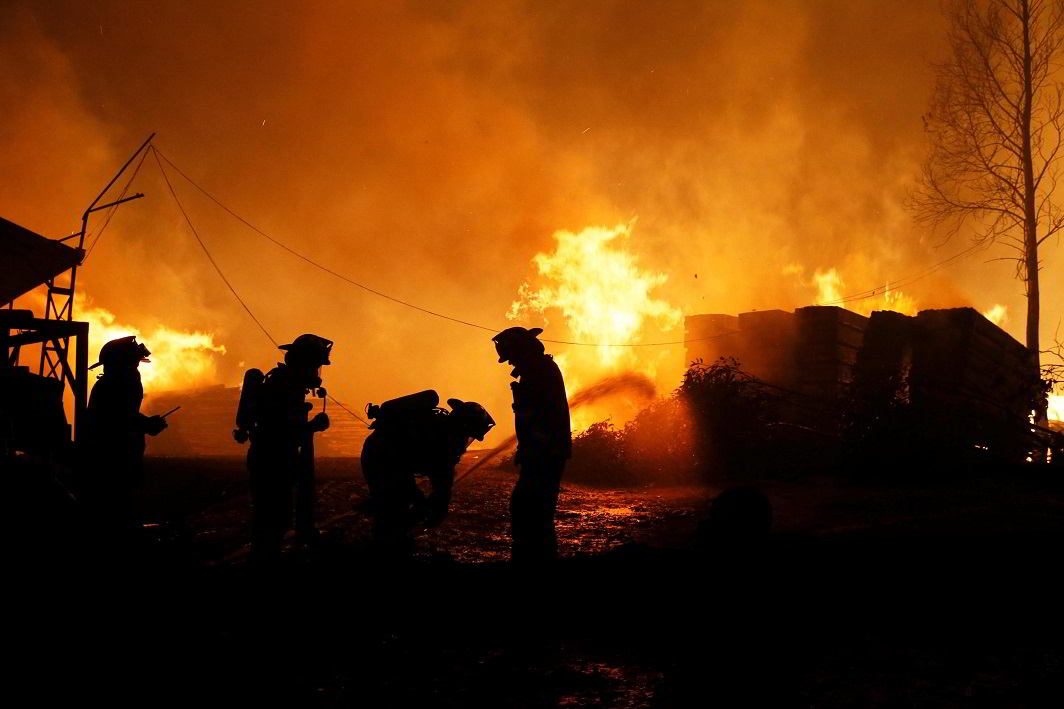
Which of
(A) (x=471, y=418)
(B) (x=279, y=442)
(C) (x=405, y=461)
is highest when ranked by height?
(A) (x=471, y=418)

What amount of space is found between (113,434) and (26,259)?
11.1 meters

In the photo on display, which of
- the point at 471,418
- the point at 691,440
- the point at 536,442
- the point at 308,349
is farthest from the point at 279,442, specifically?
the point at 691,440

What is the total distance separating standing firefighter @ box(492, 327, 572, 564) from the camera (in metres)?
5.95

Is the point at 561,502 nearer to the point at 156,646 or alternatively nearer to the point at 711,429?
the point at 711,429

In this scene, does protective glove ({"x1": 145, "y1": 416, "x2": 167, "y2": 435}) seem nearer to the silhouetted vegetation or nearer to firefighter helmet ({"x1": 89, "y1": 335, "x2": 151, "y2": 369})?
firefighter helmet ({"x1": 89, "y1": 335, "x2": 151, "y2": 369})

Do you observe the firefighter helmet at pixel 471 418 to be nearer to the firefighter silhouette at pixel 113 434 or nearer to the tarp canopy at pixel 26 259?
the firefighter silhouette at pixel 113 434

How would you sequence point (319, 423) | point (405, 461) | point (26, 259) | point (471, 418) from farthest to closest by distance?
point (26, 259) → point (319, 423) → point (471, 418) → point (405, 461)

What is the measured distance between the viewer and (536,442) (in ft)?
19.6

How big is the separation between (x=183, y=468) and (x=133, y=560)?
42.0ft

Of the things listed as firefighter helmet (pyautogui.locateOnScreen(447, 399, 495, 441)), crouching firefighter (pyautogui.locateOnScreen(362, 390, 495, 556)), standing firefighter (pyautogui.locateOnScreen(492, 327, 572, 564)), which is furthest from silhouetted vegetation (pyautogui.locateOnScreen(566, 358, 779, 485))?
crouching firefighter (pyautogui.locateOnScreen(362, 390, 495, 556))

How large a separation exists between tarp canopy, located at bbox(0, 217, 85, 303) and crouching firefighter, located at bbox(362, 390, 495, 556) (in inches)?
492

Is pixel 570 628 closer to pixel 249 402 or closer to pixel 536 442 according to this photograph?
pixel 536 442

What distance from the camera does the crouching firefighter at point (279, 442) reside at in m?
5.77

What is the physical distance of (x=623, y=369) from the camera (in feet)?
84.3
